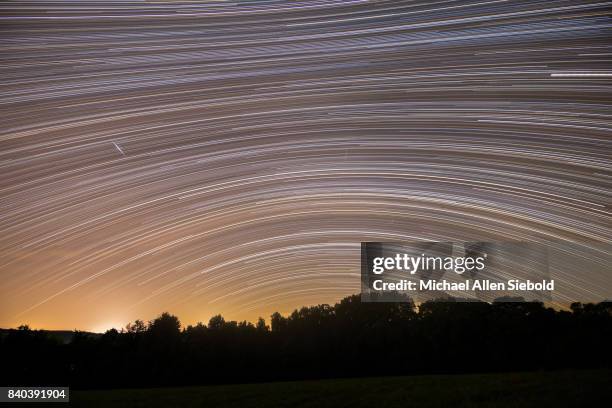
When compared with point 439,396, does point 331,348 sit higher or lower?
lower

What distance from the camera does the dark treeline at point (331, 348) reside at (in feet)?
121

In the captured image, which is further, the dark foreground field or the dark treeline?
the dark treeline

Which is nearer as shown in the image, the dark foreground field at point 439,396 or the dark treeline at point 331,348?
the dark foreground field at point 439,396

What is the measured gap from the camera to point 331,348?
4097 centimetres

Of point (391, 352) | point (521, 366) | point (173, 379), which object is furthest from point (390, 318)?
point (173, 379)

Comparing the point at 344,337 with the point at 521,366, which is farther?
the point at 344,337

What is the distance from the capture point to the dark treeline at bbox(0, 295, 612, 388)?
36.8 meters

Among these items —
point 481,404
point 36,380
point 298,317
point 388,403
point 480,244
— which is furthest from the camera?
point 298,317

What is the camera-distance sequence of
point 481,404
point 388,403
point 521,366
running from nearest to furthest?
point 481,404
point 388,403
point 521,366

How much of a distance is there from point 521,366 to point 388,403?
23549 millimetres

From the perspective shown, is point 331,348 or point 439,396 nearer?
point 439,396

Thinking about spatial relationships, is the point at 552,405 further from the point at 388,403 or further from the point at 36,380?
the point at 36,380

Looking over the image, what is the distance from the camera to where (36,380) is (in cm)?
3759

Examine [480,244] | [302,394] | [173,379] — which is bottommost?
[173,379]
